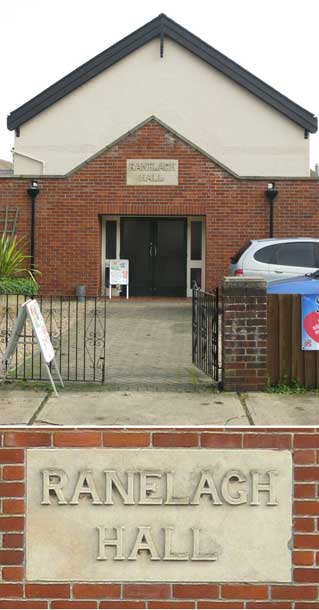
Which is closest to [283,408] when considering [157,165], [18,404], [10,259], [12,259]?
[18,404]

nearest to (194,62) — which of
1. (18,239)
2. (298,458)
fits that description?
(18,239)

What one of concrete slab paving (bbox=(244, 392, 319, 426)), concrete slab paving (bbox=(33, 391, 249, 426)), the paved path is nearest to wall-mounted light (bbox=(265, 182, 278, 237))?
the paved path

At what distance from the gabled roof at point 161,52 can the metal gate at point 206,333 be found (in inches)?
536

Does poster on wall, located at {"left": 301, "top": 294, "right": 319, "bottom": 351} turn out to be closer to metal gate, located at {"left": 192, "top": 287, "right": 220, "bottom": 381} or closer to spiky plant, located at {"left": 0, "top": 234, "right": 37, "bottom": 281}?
metal gate, located at {"left": 192, "top": 287, "right": 220, "bottom": 381}

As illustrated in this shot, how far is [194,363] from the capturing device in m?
9.13

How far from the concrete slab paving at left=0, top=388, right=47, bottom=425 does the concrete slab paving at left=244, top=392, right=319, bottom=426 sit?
6.97 ft

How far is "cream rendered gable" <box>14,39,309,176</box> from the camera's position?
70.5 feet

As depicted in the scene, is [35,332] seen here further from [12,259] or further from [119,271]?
[119,271]

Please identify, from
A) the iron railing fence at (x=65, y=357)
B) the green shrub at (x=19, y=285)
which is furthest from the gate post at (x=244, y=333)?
the green shrub at (x=19, y=285)

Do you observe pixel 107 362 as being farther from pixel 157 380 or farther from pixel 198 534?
pixel 198 534

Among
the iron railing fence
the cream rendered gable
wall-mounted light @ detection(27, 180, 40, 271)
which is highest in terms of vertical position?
the cream rendered gable

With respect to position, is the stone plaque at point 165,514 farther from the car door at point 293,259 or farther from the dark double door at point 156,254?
the dark double door at point 156,254

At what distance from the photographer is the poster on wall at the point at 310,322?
7.77 meters

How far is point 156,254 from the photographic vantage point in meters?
20.1
